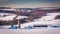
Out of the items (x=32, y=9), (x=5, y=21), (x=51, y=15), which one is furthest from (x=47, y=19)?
(x=5, y=21)

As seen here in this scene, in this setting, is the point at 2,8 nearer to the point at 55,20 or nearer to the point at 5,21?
the point at 5,21

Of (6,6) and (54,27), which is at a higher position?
(6,6)

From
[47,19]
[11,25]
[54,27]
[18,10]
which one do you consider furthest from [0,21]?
[54,27]

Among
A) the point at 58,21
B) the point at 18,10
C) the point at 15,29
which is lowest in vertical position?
the point at 15,29

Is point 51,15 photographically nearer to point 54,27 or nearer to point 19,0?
point 54,27

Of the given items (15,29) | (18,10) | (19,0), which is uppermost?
(19,0)

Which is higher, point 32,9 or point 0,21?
point 32,9

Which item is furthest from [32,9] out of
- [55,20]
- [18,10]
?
[55,20]
